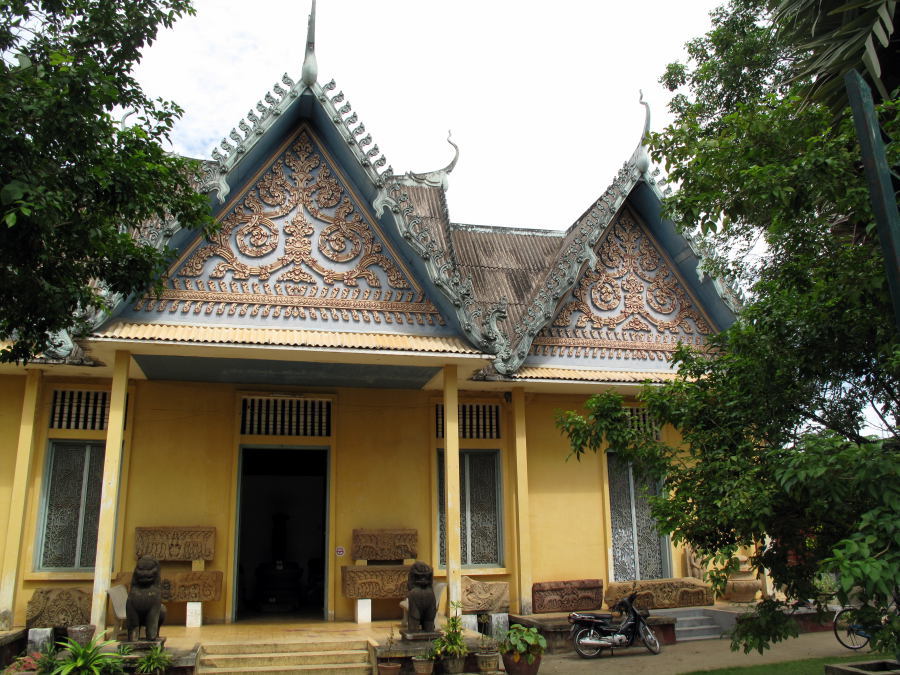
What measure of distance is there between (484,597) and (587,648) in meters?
1.55

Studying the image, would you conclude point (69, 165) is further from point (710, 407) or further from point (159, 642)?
point (710, 407)

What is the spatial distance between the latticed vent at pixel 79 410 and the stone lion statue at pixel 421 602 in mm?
5312

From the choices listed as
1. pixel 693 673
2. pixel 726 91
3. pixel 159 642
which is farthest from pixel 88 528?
pixel 726 91

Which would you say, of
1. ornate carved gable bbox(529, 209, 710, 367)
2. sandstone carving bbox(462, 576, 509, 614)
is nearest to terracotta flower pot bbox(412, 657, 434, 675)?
sandstone carving bbox(462, 576, 509, 614)

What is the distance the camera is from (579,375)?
37.4 feet

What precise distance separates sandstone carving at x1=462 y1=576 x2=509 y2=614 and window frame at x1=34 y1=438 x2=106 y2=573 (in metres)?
5.17

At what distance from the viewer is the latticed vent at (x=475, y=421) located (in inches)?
481

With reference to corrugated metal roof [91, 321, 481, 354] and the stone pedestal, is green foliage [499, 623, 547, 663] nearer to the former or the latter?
the stone pedestal

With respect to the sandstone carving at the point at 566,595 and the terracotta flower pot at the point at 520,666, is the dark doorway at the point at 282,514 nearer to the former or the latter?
the sandstone carving at the point at 566,595

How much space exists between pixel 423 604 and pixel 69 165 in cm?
592

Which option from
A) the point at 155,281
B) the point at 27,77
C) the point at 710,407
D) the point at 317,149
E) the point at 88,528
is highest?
the point at 317,149

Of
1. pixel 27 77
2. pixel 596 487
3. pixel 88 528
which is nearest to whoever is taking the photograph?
pixel 27 77

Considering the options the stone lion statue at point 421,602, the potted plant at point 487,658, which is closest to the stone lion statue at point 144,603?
the stone lion statue at point 421,602

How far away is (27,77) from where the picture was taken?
5980 millimetres
